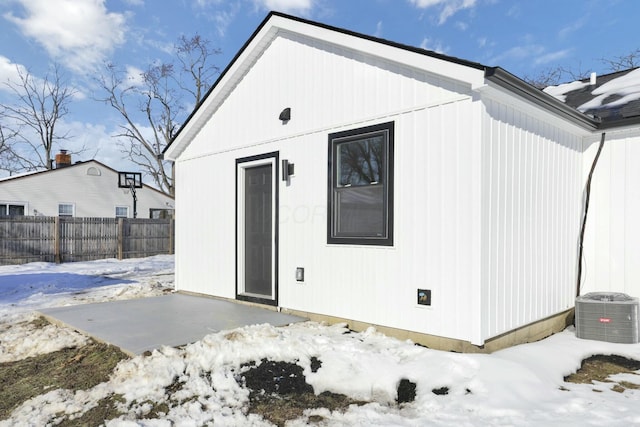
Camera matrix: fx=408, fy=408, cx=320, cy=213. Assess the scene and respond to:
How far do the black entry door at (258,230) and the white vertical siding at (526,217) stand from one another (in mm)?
3259

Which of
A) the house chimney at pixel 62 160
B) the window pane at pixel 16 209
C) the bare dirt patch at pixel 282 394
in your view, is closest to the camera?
the bare dirt patch at pixel 282 394

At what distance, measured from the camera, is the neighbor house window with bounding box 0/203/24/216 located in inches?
701

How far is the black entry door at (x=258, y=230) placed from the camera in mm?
6332

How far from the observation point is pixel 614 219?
5.44m

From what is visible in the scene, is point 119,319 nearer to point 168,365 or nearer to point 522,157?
point 168,365

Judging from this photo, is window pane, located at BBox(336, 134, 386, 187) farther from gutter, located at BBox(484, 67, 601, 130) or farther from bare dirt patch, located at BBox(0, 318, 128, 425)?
bare dirt patch, located at BBox(0, 318, 128, 425)

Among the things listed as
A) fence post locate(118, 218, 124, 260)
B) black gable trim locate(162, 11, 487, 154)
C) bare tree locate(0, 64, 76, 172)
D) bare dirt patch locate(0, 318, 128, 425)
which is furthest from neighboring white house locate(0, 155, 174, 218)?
bare dirt patch locate(0, 318, 128, 425)

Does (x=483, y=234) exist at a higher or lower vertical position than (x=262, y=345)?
higher

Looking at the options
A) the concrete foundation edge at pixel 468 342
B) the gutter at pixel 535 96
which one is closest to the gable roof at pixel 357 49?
the gutter at pixel 535 96

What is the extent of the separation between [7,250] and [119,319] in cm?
1097

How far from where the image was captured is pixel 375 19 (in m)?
13.4

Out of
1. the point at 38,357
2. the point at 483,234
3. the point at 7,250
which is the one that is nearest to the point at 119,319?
the point at 38,357

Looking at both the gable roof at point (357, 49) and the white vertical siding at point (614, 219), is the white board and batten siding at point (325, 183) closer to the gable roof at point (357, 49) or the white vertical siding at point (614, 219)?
the gable roof at point (357, 49)

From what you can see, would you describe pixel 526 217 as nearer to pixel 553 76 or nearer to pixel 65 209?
pixel 553 76
